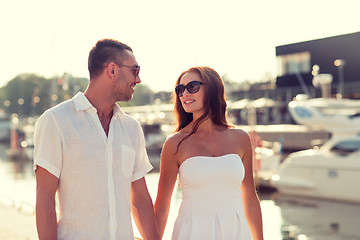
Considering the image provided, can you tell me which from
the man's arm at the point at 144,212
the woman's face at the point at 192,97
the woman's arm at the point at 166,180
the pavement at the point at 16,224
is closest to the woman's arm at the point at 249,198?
the woman's face at the point at 192,97

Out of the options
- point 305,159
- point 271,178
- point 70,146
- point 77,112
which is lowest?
point 271,178

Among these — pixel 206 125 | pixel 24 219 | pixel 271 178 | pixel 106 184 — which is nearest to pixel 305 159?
pixel 271 178

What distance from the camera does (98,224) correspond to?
236cm

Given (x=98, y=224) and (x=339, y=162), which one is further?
(x=339, y=162)

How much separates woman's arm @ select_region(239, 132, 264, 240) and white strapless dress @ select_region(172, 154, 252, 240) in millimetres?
182

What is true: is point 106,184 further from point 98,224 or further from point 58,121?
point 58,121

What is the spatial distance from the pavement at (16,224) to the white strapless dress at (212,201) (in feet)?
12.0

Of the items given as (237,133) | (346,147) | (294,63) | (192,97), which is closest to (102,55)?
(192,97)

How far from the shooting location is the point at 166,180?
3035mm

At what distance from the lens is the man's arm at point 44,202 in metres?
2.27

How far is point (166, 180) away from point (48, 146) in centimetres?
96

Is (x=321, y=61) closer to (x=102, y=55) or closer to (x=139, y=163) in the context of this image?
(x=139, y=163)

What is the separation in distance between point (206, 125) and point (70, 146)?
1.13m

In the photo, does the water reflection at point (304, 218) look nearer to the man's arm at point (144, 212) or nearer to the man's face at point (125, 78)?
the man's arm at point (144, 212)
